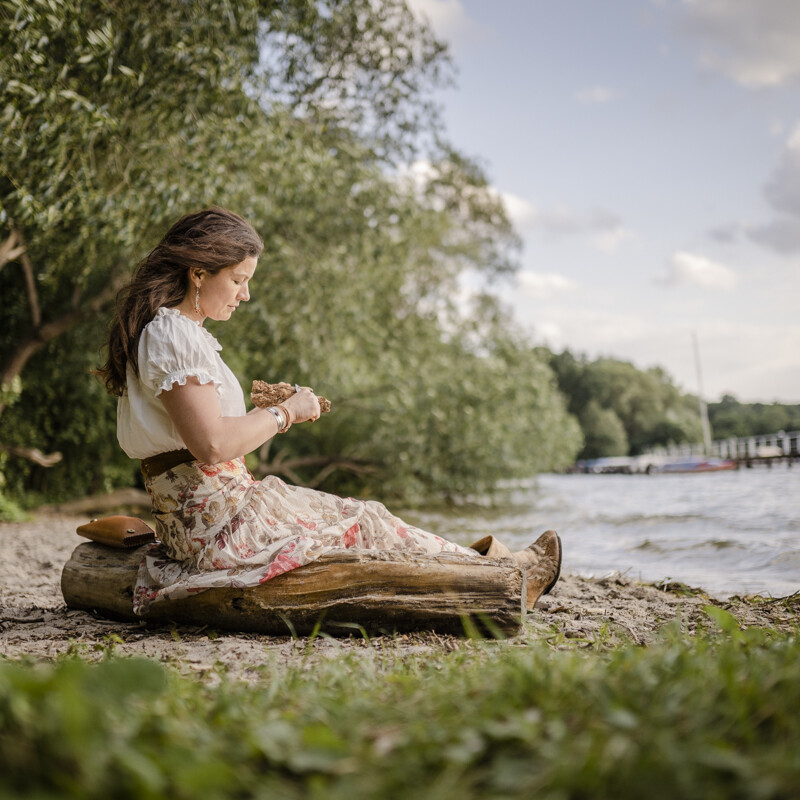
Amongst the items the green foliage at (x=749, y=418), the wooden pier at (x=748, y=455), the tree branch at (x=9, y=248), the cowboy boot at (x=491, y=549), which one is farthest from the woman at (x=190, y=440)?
the green foliage at (x=749, y=418)

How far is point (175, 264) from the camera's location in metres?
3.48

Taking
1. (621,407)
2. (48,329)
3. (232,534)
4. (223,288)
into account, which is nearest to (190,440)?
(232,534)

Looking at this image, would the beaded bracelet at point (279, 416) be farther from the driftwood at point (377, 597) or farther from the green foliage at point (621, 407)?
the green foliage at point (621, 407)

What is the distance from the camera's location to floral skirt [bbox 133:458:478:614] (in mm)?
3432

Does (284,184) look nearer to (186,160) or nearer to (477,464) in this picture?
(186,160)

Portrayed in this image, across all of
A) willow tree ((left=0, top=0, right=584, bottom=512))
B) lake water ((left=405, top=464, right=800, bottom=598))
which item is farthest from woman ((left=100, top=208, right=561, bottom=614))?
willow tree ((left=0, top=0, right=584, bottom=512))

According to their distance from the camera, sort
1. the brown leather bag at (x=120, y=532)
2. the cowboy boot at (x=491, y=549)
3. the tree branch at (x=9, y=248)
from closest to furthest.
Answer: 1. the cowboy boot at (x=491, y=549)
2. the brown leather bag at (x=120, y=532)
3. the tree branch at (x=9, y=248)

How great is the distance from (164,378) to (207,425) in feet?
0.95

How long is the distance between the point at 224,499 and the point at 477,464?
12.2 metres

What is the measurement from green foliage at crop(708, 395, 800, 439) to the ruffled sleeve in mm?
57524

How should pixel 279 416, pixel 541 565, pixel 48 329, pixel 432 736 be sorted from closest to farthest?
pixel 432 736 < pixel 279 416 < pixel 541 565 < pixel 48 329

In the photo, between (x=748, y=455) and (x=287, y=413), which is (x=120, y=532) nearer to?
(x=287, y=413)

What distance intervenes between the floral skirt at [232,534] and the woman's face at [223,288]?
2.46 ft

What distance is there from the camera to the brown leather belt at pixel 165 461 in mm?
3461
